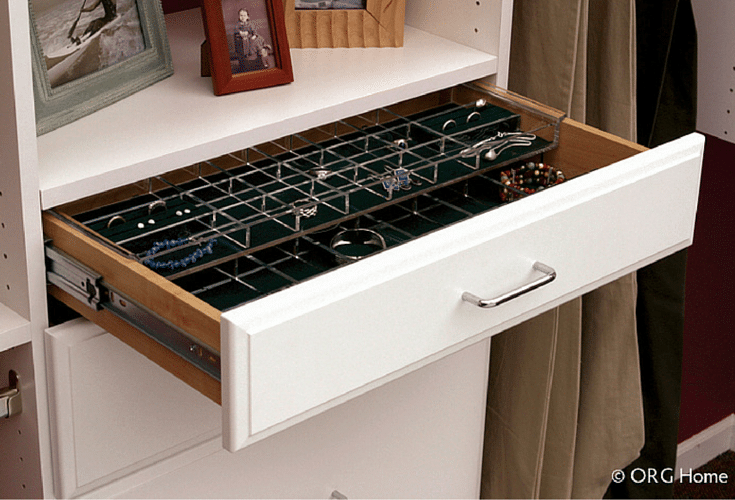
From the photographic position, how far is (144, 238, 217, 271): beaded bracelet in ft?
3.37

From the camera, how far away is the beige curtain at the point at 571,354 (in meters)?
1.50

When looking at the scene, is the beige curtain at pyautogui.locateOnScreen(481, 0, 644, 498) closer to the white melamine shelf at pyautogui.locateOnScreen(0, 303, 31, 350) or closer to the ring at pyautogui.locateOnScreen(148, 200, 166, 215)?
the ring at pyautogui.locateOnScreen(148, 200, 166, 215)

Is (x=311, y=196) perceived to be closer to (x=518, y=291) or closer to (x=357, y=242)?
(x=357, y=242)

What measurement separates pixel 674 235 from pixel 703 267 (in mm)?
1012

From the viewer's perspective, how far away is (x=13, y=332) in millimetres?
1061

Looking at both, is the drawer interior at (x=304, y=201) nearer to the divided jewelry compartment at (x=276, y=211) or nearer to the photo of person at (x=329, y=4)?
the divided jewelry compartment at (x=276, y=211)

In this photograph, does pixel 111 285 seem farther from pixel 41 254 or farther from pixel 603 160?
pixel 603 160

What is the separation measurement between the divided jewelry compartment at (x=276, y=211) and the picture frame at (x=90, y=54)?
0.11 m

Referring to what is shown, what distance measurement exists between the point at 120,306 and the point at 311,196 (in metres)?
0.26

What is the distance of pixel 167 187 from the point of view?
120 cm

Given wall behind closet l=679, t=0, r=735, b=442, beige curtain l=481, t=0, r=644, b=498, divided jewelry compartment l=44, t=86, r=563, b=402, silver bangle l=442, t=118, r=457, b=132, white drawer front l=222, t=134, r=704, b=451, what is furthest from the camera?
wall behind closet l=679, t=0, r=735, b=442

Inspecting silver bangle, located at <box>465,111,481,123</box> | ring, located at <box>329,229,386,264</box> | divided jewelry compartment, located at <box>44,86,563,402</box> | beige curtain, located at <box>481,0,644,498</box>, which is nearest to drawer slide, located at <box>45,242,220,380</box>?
divided jewelry compartment, located at <box>44,86,563,402</box>

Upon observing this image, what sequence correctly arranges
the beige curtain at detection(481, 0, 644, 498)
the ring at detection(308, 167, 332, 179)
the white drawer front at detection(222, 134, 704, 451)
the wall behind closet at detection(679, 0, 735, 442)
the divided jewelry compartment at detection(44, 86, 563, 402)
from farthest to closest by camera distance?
the wall behind closet at detection(679, 0, 735, 442) → the beige curtain at detection(481, 0, 644, 498) → the ring at detection(308, 167, 332, 179) → the divided jewelry compartment at detection(44, 86, 563, 402) → the white drawer front at detection(222, 134, 704, 451)

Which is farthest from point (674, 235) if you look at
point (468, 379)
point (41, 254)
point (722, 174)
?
point (722, 174)
